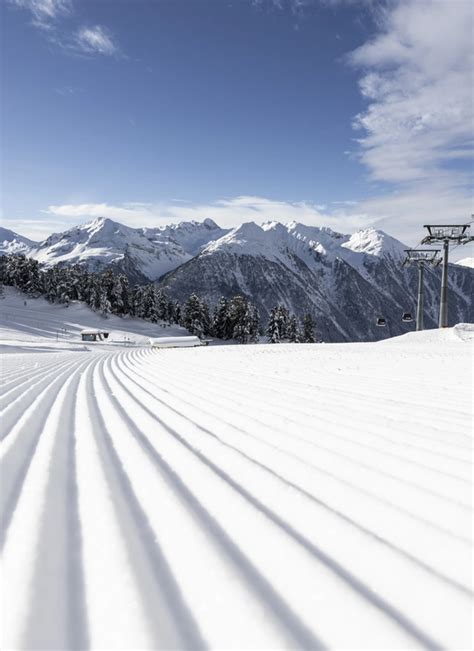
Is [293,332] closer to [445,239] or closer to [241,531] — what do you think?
[445,239]

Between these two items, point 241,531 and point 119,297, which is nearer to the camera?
point 241,531

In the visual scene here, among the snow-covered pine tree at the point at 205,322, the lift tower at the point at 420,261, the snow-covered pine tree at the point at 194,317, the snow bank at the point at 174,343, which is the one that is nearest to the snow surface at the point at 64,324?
the snow-covered pine tree at the point at 194,317

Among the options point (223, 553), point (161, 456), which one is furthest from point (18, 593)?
point (161, 456)

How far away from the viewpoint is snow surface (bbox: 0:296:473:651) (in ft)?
5.38

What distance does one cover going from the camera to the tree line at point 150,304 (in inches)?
2483

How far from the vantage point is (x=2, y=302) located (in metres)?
65.3

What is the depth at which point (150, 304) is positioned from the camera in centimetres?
7131

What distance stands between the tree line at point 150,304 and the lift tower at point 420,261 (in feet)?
104

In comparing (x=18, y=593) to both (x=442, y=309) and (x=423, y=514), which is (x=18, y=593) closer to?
(x=423, y=514)

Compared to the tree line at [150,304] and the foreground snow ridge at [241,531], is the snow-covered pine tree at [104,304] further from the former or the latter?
the foreground snow ridge at [241,531]

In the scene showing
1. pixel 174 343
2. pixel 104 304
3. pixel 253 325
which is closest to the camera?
pixel 174 343

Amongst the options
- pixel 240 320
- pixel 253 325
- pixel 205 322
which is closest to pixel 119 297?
pixel 205 322

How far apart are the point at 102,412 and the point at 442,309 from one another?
2853cm

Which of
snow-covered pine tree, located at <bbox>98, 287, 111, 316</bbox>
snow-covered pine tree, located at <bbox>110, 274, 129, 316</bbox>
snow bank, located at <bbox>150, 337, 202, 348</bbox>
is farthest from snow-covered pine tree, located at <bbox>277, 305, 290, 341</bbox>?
snow-covered pine tree, located at <bbox>98, 287, 111, 316</bbox>
